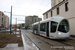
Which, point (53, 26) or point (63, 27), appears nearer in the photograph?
point (63, 27)

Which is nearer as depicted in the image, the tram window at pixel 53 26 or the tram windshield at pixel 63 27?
the tram windshield at pixel 63 27

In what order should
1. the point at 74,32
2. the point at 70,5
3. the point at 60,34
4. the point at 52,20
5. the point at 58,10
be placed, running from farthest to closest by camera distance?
the point at 58,10
the point at 70,5
the point at 74,32
the point at 52,20
the point at 60,34

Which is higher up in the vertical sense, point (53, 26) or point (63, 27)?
point (53, 26)

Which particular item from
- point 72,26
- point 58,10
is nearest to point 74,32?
point 72,26

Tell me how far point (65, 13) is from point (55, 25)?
887 cm

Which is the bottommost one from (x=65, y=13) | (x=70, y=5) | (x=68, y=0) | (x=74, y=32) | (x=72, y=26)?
(x=74, y=32)

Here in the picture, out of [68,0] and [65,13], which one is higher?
[68,0]

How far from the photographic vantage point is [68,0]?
17.1 meters

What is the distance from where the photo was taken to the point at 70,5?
1652 cm

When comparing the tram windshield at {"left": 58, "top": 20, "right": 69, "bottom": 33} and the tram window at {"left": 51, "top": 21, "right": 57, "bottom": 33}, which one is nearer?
the tram windshield at {"left": 58, "top": 20, "right": 69, "bottom": 33}

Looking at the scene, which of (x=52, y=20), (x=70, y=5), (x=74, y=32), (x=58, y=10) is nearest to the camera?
Result: (x=52, y=20)

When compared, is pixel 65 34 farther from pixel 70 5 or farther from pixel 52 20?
pixel 70 5

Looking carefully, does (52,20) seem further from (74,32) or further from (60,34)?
(74,32)

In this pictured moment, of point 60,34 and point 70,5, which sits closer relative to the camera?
point 60,34
